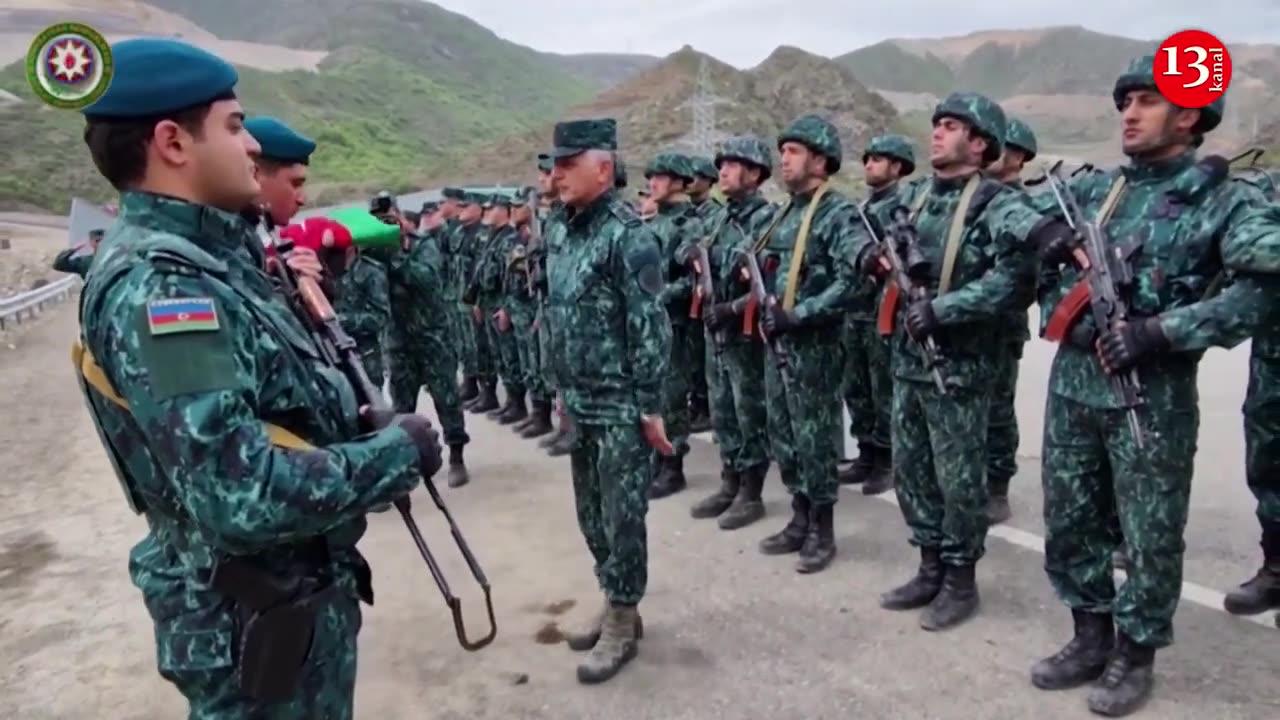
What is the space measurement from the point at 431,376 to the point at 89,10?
82.6m

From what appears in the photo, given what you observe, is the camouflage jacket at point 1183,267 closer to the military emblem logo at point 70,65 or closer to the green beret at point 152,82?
the green beret at point 152,82

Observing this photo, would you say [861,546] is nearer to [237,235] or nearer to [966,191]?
[966,191]

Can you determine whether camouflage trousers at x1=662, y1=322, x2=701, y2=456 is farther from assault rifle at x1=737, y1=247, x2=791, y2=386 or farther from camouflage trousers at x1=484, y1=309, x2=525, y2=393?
camouflage trousers at x1=484, y1=309, x2=525, y2=393

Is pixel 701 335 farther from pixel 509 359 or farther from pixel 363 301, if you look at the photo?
pixel 363 301

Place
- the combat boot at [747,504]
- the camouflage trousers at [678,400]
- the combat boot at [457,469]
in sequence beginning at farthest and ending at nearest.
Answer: the combat boot at [457,469]
the camouflage trousers at [678,400]
the combat boot at [747,504]

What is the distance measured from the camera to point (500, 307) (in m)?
8.83

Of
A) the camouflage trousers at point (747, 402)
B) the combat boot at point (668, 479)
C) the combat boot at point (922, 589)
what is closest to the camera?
the combat boot at point (922, 589)

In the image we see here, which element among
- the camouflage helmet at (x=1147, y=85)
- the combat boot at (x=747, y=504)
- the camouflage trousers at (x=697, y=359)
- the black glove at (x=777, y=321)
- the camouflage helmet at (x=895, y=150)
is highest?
the camouflage helmet at (x=1147, y=85)

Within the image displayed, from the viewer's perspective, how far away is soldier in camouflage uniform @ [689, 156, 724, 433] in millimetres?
7117

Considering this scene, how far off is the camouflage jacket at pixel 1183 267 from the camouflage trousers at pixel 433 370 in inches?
171

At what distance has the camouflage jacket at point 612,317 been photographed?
3812 millimetres

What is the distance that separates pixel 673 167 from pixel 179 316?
5986mm

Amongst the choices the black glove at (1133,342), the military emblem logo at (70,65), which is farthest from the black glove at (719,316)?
the military emblem logo at (70,65)

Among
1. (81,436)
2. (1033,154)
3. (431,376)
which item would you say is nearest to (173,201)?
(431,376)
